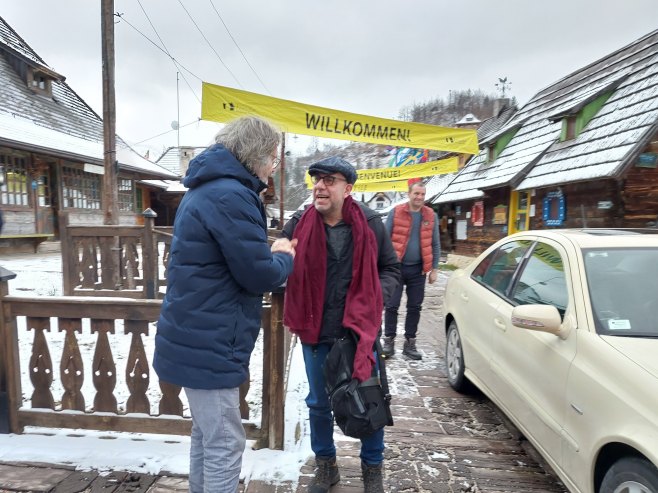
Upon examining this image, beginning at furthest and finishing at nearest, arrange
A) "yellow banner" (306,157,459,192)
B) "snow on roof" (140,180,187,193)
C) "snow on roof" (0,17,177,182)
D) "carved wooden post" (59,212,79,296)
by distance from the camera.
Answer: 1. "snow on roof" (140,180,187,193)
2. "yellow banner" (306,157,459,192)
3. "snow on roof" (0,17,177,182)
4. "carved wooden post" (59,212,79,296)

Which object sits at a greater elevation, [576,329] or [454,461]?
[576,329]

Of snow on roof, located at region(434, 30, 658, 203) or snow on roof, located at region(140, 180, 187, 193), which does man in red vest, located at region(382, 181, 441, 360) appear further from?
snow on roof, located at region(140, 180, 187, 193)

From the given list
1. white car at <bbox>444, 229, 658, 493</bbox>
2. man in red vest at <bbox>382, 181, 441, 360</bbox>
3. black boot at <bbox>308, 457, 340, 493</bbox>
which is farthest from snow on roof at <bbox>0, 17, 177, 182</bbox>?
white car at <bbox>444, 229, 658, 493</bbox>

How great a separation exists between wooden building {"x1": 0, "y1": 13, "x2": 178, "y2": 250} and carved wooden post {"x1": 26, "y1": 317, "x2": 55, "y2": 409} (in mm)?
8592

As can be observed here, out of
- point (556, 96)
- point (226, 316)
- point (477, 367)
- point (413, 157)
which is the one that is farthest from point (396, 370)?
point (413, 157)

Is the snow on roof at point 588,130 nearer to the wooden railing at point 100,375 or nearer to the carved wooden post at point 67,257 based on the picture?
the wooden railing at point 100,375

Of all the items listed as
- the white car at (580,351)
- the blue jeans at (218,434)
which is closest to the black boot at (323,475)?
the blue jeans at (218,434)

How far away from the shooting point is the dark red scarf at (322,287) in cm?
209

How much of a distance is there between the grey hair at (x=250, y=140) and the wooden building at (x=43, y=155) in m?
10.2

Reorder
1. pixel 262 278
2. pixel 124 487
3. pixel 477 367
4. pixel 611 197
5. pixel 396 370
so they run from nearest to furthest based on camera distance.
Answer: pixel 262 278 < pixel 124 487 < pixel 477 367 < pixel 396 370 < pixel 611 197

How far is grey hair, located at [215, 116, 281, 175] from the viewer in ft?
5.55

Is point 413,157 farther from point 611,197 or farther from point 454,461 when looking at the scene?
point 454,461

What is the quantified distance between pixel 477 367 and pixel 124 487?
2.57m

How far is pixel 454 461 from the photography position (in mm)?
2672
